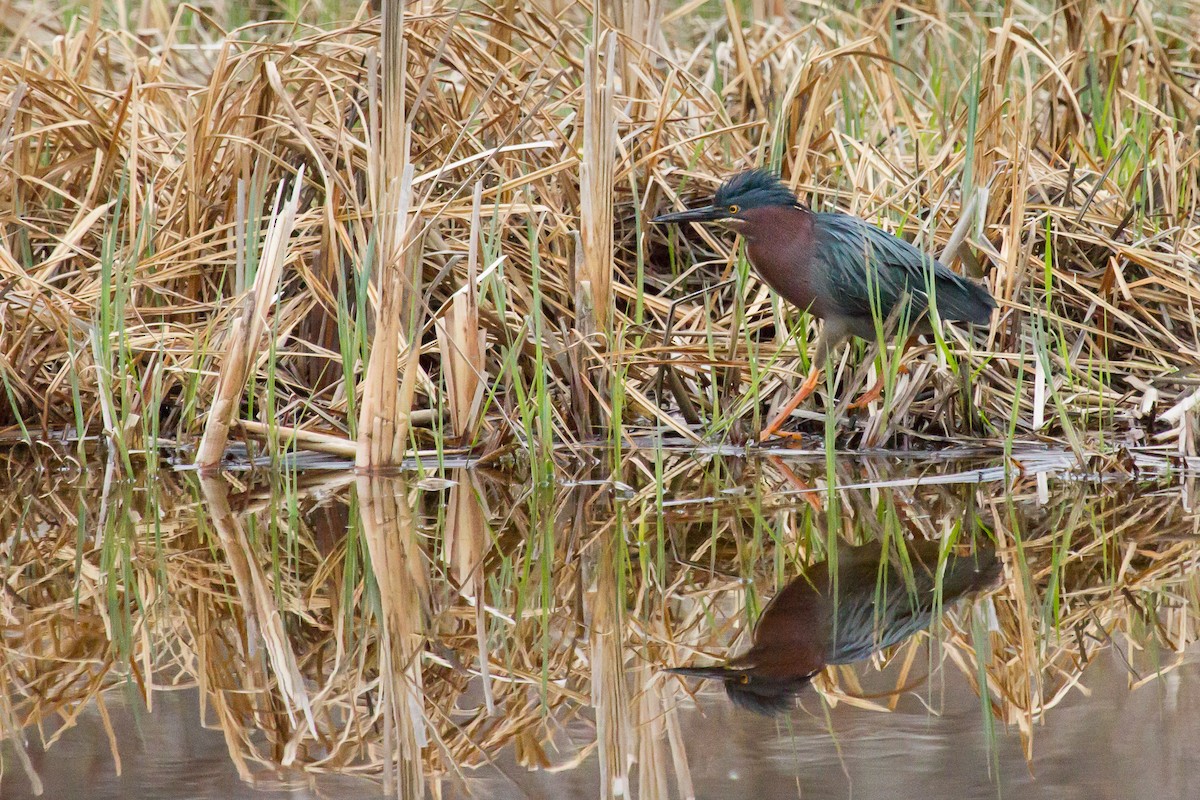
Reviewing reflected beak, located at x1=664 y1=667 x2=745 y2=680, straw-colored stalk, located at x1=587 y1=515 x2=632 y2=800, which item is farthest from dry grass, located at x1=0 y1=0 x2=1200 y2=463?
reflected beak, located at x1=664 y1=667 x2=745 y2=680

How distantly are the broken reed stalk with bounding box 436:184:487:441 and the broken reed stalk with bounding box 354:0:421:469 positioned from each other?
0.51 feet

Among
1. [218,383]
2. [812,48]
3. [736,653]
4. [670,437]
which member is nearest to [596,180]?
[670,437]

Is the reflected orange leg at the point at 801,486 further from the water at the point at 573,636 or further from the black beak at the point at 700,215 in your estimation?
the black beak at the point at 700,215

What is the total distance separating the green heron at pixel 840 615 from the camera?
2339 mm

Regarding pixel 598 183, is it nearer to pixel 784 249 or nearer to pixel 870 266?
pixel 784 249

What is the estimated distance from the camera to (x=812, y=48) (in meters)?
5.18

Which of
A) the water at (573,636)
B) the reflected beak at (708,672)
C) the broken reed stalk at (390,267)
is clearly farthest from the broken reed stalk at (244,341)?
the reflected beak at (708,672)

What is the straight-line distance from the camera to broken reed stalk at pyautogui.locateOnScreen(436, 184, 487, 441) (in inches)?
153

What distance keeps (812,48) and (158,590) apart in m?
3.34

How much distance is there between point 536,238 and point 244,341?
84cm

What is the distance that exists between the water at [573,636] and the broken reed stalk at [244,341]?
13 centimetres

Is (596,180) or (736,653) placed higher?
(596,180)

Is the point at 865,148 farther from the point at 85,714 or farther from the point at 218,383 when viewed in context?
the point at 85,714

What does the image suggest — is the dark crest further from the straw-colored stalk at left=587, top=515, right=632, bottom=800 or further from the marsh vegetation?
the straw-colored stalk at left=587, top=515, right=632, bottom=800
